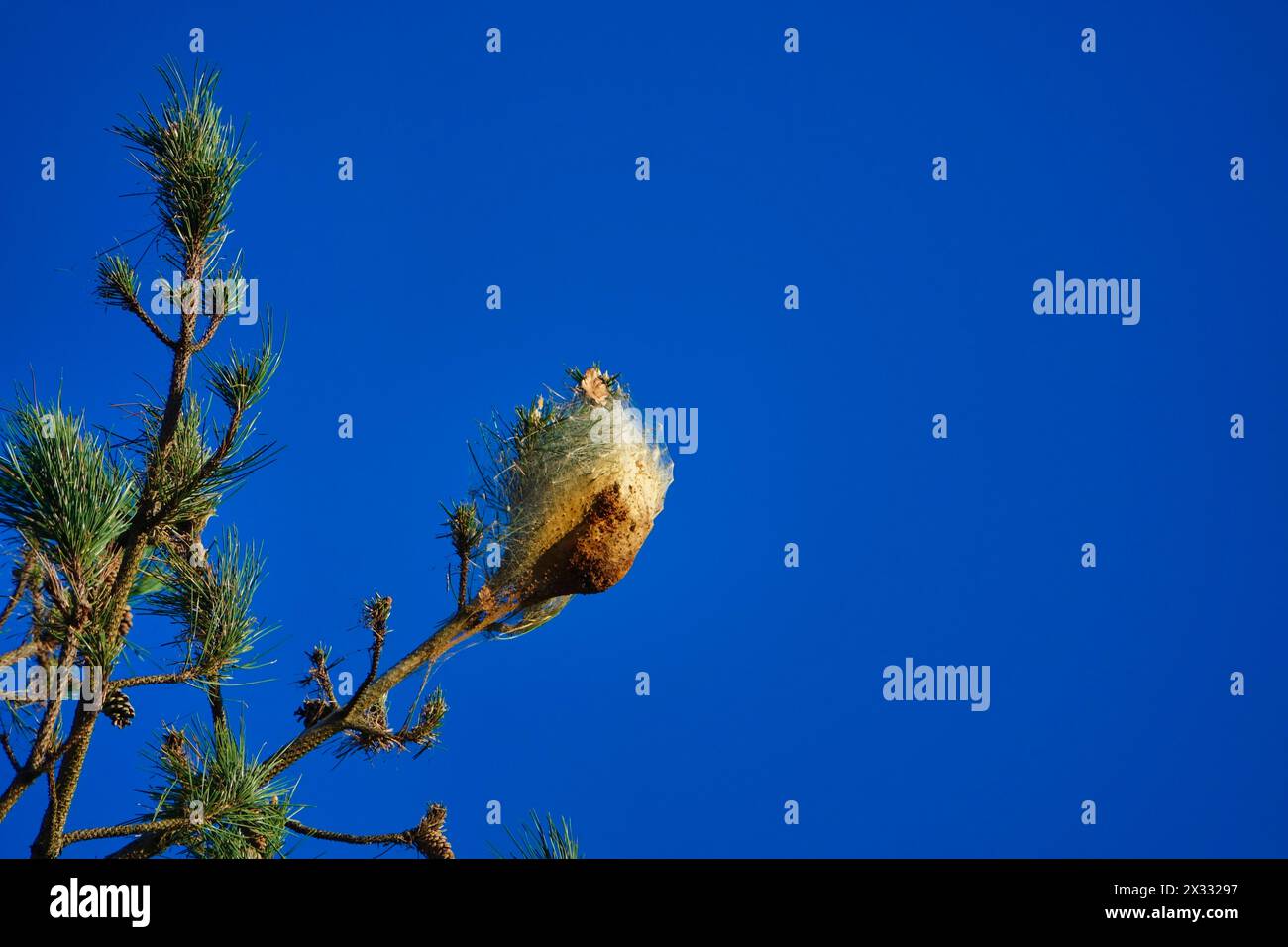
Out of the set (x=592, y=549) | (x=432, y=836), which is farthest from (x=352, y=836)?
(x=592, y=549)

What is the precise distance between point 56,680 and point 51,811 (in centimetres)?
76

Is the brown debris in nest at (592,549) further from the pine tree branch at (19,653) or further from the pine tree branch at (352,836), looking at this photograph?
the pine tree branch at (19,653)

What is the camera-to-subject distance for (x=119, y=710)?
757 cm

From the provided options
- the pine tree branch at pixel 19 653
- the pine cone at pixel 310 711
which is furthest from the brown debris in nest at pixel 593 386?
the pine tree branch at pixel 19 653

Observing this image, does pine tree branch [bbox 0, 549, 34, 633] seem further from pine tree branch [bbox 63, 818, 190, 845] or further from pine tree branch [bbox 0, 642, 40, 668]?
pine tree branch [bbox 63, 818, 190, 845]

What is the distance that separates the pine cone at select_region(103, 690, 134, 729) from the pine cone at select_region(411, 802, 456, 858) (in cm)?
181

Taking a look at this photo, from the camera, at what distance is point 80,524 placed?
6738 mm

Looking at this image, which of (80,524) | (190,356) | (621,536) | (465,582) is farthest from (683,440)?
(80,524)

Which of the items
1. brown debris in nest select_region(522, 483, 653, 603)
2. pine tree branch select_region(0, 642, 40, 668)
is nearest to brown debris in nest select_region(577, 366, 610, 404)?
brown debris in nest select_region(522, 483, 653, 603)

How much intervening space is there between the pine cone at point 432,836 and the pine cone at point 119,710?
5.93 feet

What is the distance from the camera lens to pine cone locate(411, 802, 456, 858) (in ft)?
27.0

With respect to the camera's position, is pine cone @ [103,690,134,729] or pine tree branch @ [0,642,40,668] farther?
pine tree branch @ [0,642,40,668]
